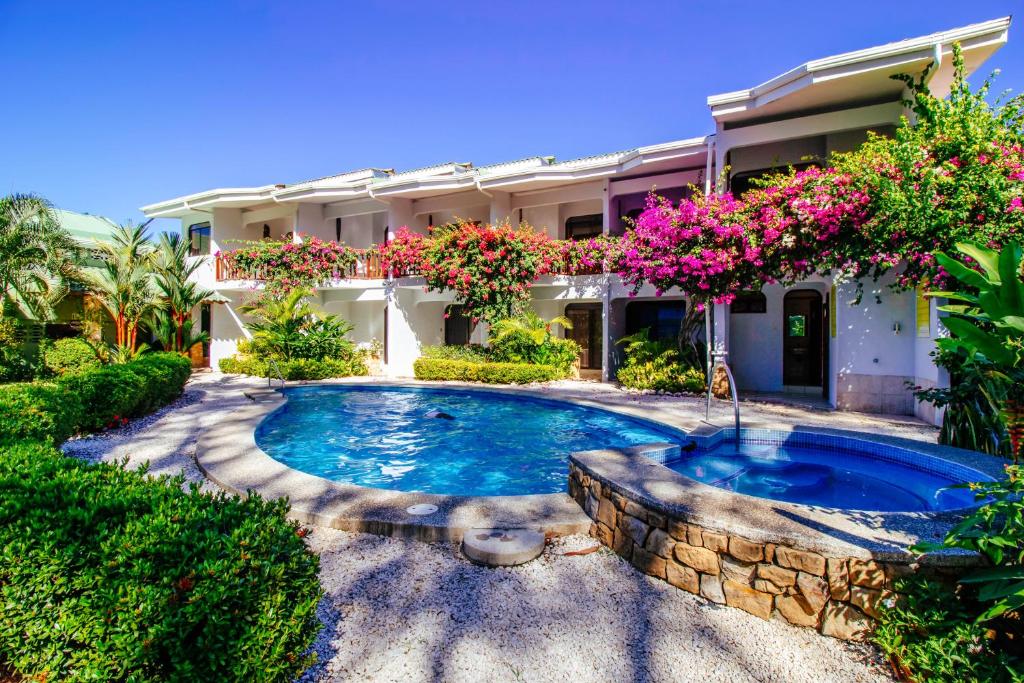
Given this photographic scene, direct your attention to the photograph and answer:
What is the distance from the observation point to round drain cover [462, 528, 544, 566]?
403cm

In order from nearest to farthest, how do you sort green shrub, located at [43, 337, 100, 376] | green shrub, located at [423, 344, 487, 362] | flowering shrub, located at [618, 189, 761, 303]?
1. flowering shrub, located at [618, 189, 761, 303]
2. green shrub, located at [43, 337, 100, 376]
3. green shrub, located at [423, 344, 487, 362]

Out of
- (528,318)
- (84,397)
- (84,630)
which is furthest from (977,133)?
(84,397)

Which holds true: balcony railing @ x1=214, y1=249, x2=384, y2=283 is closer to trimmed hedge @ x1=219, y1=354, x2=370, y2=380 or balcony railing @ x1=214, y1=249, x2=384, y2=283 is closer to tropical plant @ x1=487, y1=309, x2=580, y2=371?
trimmed hedge @ x1=219, y1=354, x2=370, y2=380

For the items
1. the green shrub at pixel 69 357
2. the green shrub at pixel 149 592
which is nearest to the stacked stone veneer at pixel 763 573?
the green shrub at pixel 149 592

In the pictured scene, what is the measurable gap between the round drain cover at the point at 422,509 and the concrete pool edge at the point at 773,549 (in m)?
1.51

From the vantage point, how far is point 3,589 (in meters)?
2.32

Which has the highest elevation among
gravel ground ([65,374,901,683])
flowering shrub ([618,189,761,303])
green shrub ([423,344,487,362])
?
flowering shrub ([618,189,761,303])

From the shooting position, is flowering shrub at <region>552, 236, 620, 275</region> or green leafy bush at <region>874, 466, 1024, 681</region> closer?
green leafy bush at <region>874, 466, 1024, 681</region>

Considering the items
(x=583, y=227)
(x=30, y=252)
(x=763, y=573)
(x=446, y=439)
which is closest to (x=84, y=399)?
(x=446, y=439)

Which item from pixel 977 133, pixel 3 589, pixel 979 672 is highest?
pixel 977 133

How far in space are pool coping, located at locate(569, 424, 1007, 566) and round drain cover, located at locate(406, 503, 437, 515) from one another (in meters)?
1.48

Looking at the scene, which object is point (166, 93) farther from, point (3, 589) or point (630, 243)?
point (3, 589)

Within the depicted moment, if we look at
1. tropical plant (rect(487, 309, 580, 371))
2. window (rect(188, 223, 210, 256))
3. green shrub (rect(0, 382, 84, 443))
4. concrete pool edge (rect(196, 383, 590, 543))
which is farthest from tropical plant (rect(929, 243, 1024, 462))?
window (rect(188, 223, 210, 256))

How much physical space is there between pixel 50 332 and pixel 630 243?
21201mm
